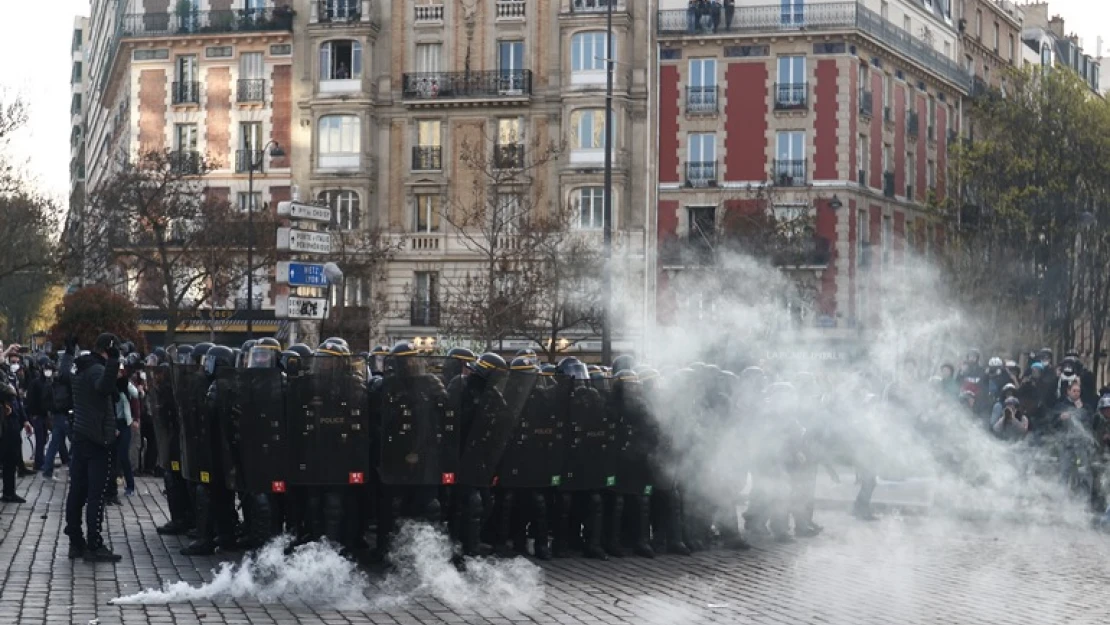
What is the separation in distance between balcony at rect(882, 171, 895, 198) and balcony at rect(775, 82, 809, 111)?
4800 millimetres

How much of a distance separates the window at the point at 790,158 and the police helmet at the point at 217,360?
40720mm

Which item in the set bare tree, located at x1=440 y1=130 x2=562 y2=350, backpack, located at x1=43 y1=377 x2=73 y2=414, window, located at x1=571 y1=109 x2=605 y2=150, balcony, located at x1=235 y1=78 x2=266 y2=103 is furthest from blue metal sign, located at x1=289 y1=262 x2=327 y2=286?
balcony, located at x1=235 y1=78 x2=266 y2=103

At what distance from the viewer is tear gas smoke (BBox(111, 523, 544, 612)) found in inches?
491

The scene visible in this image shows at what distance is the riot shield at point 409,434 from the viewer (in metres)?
13.9

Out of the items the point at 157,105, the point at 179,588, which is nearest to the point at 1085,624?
the point at 179,588

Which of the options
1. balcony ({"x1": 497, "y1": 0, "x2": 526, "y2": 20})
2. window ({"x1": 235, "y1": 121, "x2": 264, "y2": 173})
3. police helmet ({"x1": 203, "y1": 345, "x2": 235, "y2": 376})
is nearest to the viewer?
police helmet ({"x1": 203, "y1": 345, "x2": 235, "y2": 376})

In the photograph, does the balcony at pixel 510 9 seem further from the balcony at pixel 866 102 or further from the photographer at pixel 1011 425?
the photographer at pixel 1011 425

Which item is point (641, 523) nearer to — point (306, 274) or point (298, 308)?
point (298, 308)

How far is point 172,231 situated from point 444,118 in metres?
9.55

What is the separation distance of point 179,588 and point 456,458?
2.65m

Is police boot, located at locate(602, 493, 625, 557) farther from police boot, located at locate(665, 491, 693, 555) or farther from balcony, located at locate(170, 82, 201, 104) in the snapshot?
balcony, located at locate(170, 82, 201, 104)

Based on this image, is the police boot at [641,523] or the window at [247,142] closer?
the police boot at [641,523]

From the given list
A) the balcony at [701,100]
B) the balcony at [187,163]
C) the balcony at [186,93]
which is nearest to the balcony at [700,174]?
the balcony at [701,100]

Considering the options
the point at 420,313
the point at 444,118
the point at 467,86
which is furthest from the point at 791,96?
the point at 420,313
